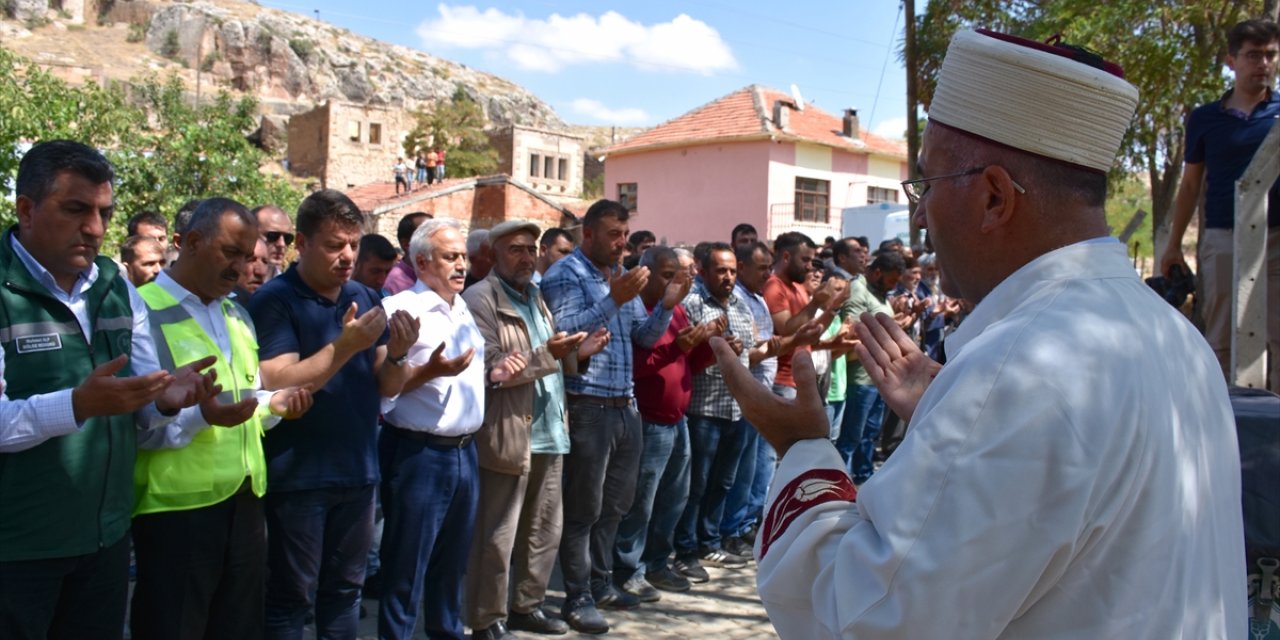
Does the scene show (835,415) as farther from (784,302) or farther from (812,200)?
(812,200)

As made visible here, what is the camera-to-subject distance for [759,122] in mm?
35156

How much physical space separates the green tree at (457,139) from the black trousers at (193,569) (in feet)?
160

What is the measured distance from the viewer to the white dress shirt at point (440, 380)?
455 centimetres

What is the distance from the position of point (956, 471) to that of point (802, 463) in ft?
1.42

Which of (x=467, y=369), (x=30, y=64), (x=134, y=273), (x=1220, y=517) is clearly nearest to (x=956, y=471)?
(x=1220, y=517)

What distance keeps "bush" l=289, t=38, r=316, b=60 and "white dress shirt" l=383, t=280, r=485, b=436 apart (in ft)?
288

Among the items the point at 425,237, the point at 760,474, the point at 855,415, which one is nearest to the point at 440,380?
the point at 425,237

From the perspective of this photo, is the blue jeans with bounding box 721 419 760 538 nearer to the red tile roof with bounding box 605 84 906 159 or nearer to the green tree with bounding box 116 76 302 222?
the green tree with bounding box 116 76 302 222

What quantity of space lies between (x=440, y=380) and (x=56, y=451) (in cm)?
173

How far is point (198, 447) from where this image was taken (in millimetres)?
3680

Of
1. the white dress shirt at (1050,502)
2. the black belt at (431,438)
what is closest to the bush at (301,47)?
the black belt at (431,438)

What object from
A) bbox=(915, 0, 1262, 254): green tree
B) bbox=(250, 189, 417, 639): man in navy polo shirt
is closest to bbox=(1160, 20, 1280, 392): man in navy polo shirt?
bbox=(250, 189, 417, 639): man in navy polo shirt

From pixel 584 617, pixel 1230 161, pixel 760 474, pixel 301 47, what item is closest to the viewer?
pixel 1230 161

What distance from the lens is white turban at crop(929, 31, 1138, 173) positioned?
1.62 m
